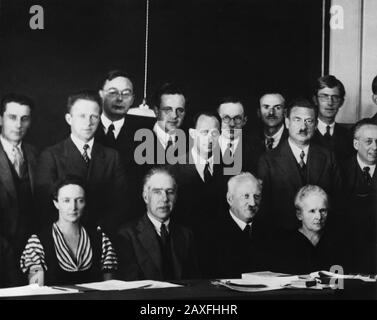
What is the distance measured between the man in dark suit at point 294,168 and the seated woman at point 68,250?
1067 millimetres

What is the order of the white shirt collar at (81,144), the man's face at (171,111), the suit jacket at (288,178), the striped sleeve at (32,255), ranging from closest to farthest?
the striped sleeve at (32,255) < the white shirt collar at (81,144) < the man's face at (171,111) < the suit jacket at (288,178)

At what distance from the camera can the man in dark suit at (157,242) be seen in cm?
425

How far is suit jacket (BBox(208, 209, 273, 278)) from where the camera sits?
14.3 ft

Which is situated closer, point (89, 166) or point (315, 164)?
point (89, 166)

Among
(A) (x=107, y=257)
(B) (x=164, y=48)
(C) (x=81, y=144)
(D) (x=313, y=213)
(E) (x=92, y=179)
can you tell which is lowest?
(A) (x=107, y=257)

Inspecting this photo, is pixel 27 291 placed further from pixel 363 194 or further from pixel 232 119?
pixel 363 194

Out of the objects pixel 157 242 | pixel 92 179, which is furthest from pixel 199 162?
pixel 92 179

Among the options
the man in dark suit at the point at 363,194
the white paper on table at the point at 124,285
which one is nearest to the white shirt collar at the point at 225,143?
the man in dark suit at the point at 363,194

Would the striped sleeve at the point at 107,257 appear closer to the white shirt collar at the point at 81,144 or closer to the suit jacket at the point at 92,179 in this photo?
the suit jacket at the point at 92,179

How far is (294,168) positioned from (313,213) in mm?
312

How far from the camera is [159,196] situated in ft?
14.1

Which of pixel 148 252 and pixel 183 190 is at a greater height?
pixel 183 190

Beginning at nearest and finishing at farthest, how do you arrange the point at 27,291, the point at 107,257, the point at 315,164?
the point at 27,291 < the point at 107,257 < the point at 315,164
